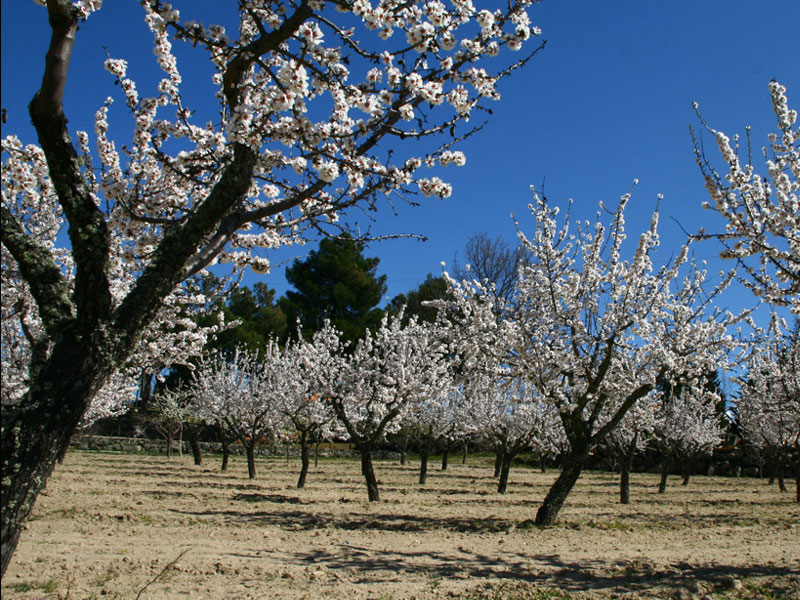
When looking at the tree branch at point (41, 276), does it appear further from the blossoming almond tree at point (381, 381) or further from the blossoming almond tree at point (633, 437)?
the blossoming almond tree at point (633, 437)

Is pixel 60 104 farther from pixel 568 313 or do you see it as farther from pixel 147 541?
pixel 568 313

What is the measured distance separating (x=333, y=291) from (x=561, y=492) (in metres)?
26.8

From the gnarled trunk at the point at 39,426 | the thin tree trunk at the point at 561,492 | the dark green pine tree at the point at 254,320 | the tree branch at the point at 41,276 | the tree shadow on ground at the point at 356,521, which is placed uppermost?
the dark green pine tree at the point at 254,320

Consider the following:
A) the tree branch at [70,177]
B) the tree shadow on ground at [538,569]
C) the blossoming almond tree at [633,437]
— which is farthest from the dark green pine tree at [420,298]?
the tree branch at [70,177]

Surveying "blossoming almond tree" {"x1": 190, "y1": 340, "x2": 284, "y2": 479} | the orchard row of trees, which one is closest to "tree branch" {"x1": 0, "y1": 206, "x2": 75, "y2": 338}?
the orchard row of trees

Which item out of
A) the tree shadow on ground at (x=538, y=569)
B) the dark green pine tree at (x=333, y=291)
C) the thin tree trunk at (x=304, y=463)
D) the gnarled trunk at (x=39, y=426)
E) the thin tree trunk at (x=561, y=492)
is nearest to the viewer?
the gnarled trunk at (x=39, y=426)

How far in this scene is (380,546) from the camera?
762cm

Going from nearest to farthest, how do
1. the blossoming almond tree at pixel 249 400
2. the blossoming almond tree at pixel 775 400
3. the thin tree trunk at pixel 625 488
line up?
the blossoming almond tree at pixel 775 400 < the thin tree trunk at pixel 625 488 < the blossoming almond tree at pixel 249 400

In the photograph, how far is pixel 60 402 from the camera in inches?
112

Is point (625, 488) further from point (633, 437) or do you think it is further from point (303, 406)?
point (303, 406)

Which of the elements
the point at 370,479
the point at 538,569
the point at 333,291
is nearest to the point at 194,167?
the point at 538,569

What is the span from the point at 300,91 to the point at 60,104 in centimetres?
128

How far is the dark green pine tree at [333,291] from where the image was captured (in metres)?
35.1

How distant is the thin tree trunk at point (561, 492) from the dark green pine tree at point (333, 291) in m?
24.7
